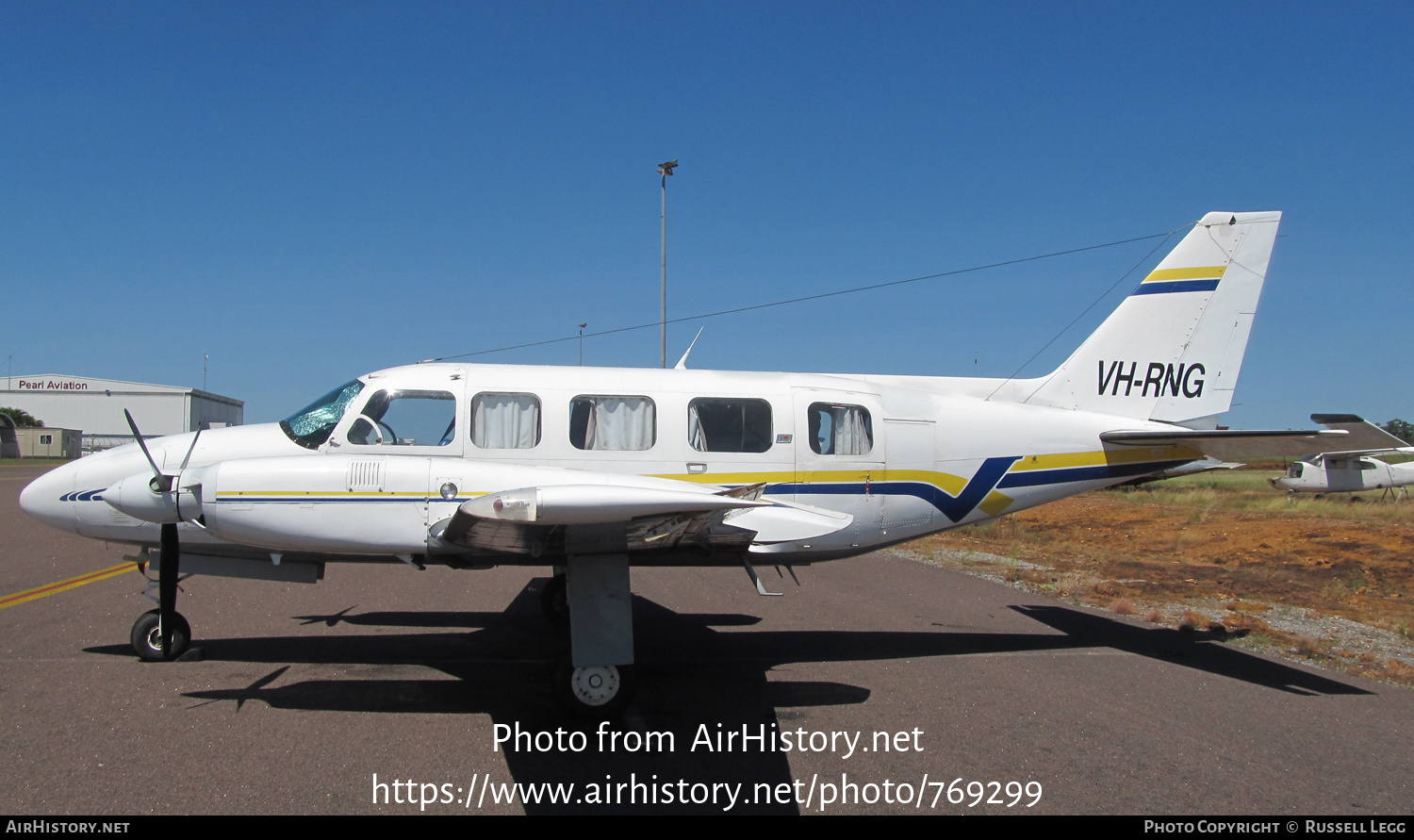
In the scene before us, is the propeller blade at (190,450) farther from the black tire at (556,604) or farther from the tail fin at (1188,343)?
the tail fin at (1188,343)

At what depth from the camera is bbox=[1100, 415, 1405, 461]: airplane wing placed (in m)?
7.14

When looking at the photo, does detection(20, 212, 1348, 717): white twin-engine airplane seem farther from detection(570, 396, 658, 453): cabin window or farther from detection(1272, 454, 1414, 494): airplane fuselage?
detection(1272, 454, 1414, 494): airplane fuselage

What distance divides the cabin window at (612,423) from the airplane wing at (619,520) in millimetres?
1068

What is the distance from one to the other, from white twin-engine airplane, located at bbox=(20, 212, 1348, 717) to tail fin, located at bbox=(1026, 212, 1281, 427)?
0.08ft

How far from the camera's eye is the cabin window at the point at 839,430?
7539 millimetres

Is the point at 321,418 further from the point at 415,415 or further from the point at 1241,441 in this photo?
the point at 1241,441

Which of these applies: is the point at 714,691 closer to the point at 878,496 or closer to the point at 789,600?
the point at 878,496

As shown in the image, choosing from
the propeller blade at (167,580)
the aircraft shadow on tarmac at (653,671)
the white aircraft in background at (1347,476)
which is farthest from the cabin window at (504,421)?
the white aircraft in background at (1347,476)

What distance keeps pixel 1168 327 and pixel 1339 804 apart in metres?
5.64

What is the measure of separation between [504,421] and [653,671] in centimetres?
267

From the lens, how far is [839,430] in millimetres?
7605

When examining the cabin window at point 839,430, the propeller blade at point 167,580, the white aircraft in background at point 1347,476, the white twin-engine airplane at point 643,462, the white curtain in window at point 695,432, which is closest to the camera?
the white twin-engine airplane at point 643,462

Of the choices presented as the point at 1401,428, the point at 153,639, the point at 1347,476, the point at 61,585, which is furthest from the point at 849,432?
the point at 1401,428

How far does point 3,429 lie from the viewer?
5822 cm
